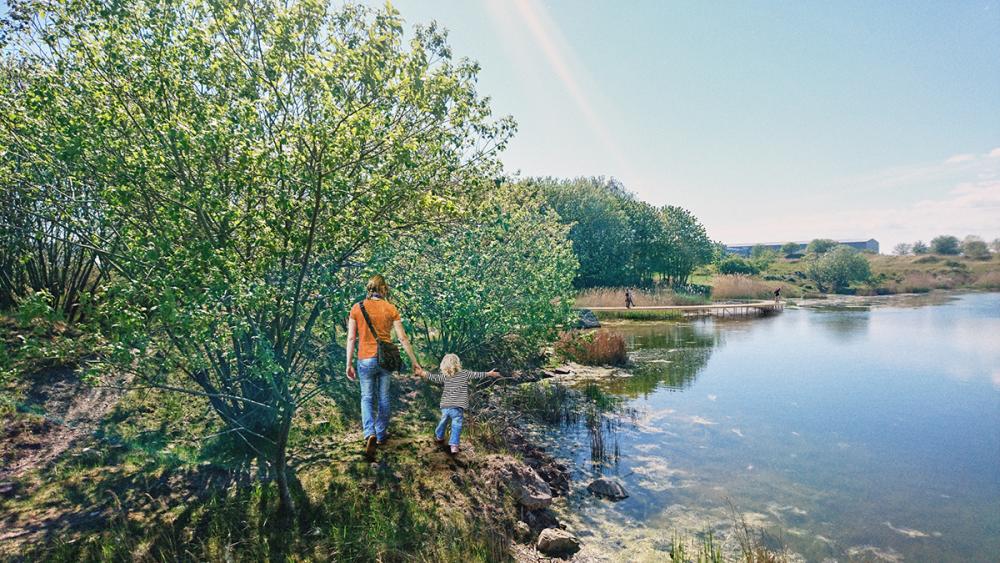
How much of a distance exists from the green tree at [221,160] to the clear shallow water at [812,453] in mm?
6416

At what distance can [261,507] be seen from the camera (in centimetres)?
702

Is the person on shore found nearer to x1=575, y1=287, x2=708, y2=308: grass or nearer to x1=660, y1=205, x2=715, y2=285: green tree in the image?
x1=575, y1=287, x2=708, y2=308: grass

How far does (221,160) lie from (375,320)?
3.25 m

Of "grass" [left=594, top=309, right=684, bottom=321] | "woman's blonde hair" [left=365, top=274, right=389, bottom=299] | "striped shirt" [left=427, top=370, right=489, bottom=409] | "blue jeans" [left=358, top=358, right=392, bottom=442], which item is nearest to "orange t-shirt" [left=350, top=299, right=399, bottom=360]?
"woman's blonde hair" [left=365, top=274, right=389, bottom=299]

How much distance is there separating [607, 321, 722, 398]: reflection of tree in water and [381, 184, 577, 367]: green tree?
4.47 metres

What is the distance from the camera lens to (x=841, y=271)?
76.9 meters

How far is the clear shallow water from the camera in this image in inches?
359

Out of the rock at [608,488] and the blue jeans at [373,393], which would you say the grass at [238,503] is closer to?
the blue jeans at [373,393]

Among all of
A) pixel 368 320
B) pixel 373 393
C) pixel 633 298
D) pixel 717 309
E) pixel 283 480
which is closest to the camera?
pixel 283 480

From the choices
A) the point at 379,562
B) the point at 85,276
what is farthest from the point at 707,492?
the point at 85,276

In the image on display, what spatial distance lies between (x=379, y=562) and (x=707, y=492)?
7499mm

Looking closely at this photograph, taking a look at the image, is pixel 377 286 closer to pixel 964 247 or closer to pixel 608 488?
pixel 608 488

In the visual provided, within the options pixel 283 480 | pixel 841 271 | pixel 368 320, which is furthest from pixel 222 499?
pixel 841 271

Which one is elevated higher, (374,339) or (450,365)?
(374,339)
